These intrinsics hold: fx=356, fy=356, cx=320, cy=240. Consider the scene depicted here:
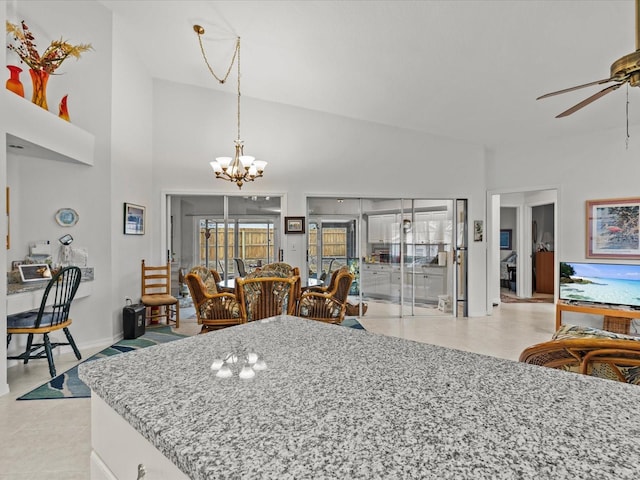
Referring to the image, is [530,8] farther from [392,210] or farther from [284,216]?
[284,216]

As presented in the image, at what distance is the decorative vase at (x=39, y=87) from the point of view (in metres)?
3.41

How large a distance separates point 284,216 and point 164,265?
2.01 metres

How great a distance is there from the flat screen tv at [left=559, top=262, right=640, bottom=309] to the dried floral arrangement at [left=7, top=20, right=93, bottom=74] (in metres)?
6.42

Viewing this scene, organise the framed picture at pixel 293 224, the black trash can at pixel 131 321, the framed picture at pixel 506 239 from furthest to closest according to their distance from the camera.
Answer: the framed picture at pixel 506 239 → the framed picture at pixel 293 224 → the black trash can at pixel 131 321

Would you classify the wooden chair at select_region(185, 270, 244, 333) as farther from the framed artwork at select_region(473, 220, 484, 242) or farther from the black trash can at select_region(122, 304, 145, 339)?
the framed artwork at select_region(473, 220, 484, 242)

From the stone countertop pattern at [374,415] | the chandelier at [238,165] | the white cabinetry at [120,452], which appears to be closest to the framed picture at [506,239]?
the chandelier at [238,165]

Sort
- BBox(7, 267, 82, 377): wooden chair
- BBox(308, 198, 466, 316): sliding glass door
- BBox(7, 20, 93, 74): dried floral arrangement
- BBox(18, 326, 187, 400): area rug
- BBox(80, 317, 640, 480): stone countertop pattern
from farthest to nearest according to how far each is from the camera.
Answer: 1. BBox(308, 198, 466, 316): sliding glass door
2. BBox(7, 20, 93, 74): dried floral arrangement
3. BBox(7, 267, 82, 377): wooden chair
4. BBox(18, 326, 187, 400): area rug
5. BBox(80, 317, 640, 480): stone countertop pattern

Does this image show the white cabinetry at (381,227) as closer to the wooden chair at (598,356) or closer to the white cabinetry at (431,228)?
the white cabinetry at (431,228)

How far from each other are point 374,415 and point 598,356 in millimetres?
1067

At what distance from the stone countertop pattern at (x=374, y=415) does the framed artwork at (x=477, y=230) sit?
18.1 feet

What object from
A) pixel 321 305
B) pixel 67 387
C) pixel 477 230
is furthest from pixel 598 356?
pixel 477 230

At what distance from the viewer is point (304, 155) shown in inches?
226

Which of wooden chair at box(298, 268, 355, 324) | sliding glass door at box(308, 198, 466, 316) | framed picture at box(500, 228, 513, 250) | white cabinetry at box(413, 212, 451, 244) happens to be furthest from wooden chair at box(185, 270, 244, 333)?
framed picture at box(500, 228, 513, 250)

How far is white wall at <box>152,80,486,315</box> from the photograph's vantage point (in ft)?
18.0
